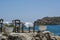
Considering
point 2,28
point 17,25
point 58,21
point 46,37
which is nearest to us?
point 46,37

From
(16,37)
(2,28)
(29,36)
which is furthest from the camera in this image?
Result: (2,28)

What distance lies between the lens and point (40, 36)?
13.0m

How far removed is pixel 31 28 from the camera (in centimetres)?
1565

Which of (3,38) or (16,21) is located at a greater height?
(16,21)

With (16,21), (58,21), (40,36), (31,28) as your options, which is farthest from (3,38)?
(58,21)

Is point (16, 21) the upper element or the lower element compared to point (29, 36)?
upper

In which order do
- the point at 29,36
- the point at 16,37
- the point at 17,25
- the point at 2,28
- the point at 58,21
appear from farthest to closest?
the point at 58,21, the point at 17,25, the point at 2,28, the point at 29,36, the point at 16,37

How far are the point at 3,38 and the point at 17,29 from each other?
10.3 feet

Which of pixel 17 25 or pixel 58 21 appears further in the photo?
pixel 58 21

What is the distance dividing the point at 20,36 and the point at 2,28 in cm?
271

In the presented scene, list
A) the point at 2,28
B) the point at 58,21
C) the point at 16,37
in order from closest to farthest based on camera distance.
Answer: the point at 16,37 → the point at 2,28 → the point at 58,21

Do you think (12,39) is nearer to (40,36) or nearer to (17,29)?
(40,36)

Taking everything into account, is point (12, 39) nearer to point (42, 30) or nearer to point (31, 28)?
point (42, 30)

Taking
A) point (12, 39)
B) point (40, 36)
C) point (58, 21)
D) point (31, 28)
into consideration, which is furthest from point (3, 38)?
point (58, 21)
